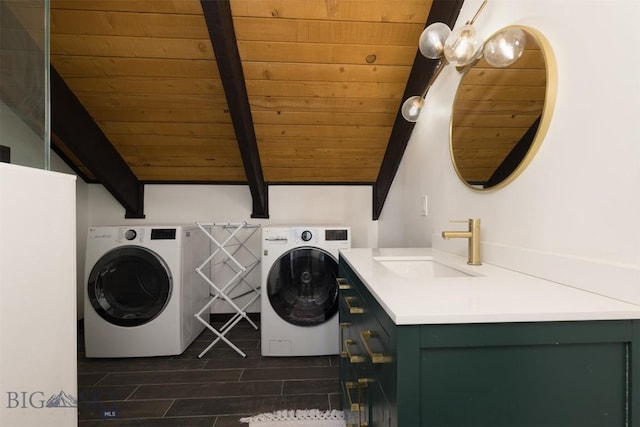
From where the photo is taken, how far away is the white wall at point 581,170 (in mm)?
680

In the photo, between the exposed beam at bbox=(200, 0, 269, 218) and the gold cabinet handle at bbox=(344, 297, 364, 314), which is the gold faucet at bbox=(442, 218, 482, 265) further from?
the exposed beam at bbox=(200, 0, 269, 218)

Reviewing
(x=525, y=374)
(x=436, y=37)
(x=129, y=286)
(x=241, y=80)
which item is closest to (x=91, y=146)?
(x=129, y=286)

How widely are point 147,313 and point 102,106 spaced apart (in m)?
1.56

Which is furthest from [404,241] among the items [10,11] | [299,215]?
[10,11]

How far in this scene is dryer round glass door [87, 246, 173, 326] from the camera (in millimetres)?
2156

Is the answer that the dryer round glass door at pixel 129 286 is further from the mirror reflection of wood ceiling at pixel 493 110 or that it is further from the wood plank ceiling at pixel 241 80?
the mirror reflection of wood ceiling at pixel 493 110

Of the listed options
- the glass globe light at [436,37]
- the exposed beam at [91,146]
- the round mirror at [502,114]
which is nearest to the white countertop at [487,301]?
the round mirror at [502,114]

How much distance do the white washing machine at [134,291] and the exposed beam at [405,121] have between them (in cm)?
182

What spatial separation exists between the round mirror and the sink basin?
40 cm

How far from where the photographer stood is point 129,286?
2.21m

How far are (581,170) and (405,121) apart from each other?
1.33 m

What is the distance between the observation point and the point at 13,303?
79cm

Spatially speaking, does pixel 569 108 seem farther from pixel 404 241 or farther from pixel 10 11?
pixel 10 11

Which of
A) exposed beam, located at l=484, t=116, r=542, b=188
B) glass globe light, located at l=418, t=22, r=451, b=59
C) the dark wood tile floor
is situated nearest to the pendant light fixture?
glass globe light, located at l=418, t=22, r=451, b=59
